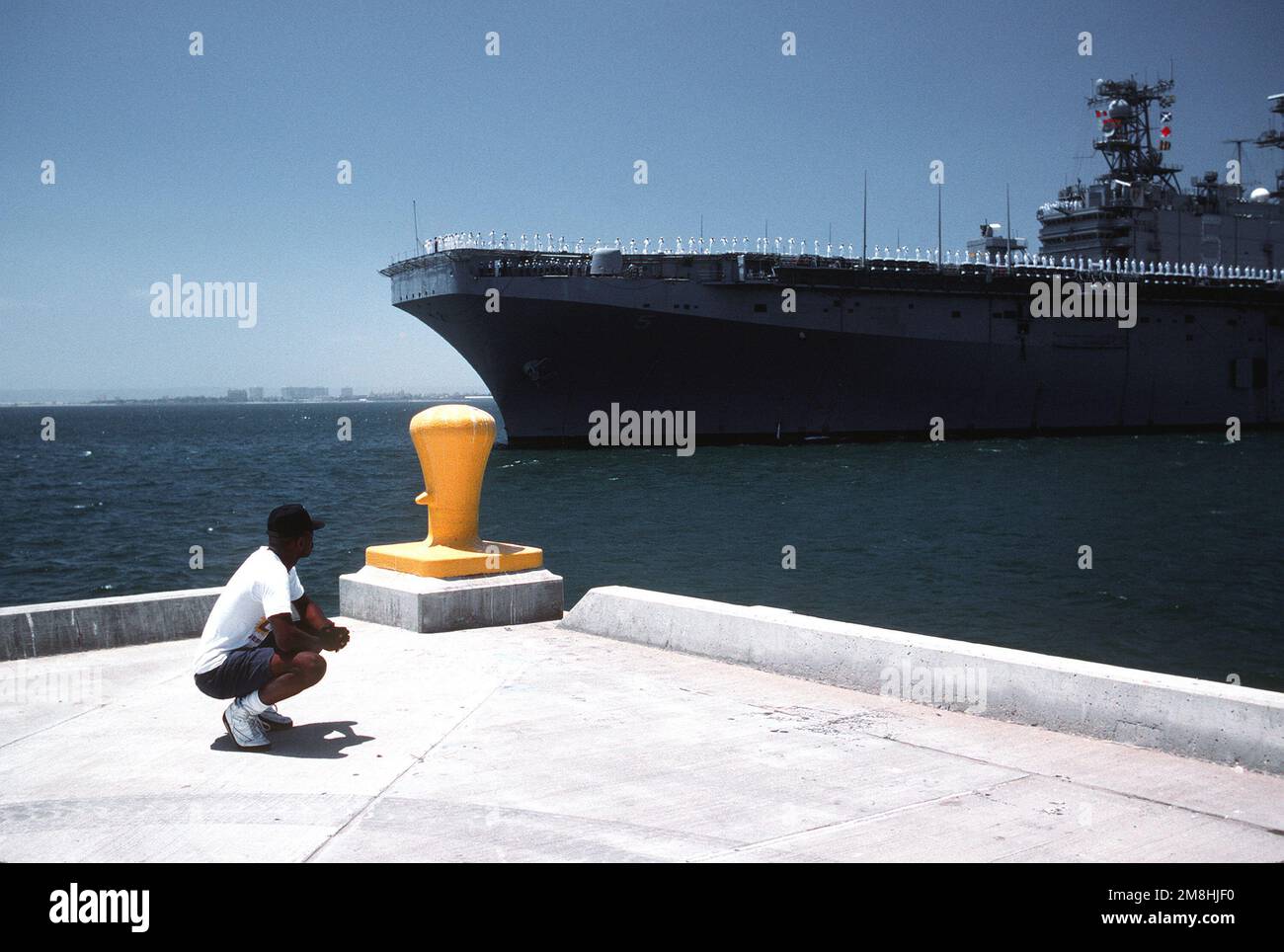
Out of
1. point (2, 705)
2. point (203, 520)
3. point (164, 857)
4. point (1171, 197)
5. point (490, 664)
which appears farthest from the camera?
point (1171, 197)

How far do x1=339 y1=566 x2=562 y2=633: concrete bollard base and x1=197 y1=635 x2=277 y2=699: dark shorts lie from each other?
275 centimetres

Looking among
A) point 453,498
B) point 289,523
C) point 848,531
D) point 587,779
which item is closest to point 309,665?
point 289,523

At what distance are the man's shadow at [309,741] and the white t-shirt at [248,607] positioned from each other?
430mm

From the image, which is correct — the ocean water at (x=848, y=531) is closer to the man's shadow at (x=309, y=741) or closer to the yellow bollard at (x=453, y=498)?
the yellow bollard at (x=453, y=498)

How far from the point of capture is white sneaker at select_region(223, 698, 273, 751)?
16.5 feet

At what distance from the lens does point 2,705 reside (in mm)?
6031

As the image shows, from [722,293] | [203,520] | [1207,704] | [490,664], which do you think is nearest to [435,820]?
[490,664]

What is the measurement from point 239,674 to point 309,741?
20.1 inches

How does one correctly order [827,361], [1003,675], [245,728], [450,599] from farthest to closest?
[827,361]
[450,599]
[1003,675]
[245,728]

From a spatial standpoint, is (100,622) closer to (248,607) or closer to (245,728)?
(245,728)

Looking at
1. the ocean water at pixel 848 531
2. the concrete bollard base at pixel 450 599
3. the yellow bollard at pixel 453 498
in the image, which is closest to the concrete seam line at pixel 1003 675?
the concrete bollard base at pixel 450 599

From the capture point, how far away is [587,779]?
15.1 feet
